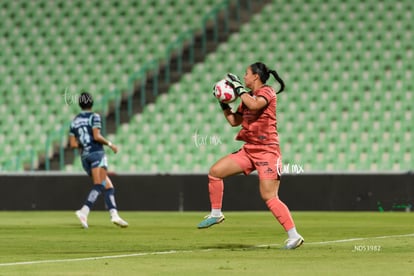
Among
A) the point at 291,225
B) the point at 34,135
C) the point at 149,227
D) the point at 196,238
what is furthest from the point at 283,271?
the point at 34,135

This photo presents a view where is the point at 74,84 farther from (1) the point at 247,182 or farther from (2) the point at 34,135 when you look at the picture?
(1) the point at 247,182

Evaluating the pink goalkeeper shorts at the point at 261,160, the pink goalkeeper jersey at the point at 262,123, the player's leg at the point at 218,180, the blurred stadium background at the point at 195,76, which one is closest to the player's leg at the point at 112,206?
the player's leg at the point at 218,180

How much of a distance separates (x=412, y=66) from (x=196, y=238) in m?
15.6

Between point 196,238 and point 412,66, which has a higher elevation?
point 412,66

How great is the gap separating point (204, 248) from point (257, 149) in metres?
1.19

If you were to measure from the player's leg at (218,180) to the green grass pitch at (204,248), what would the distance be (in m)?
0.30

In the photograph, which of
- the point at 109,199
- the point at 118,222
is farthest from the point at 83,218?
the point at 109,199

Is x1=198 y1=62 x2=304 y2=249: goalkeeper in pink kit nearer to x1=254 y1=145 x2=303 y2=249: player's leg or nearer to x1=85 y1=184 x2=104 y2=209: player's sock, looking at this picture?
x1=254 y1=145 x2=303 y2=249: player's leg

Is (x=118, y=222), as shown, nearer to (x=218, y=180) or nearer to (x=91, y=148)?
(x=91, y=148)

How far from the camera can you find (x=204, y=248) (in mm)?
11633

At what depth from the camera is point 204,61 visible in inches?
1158

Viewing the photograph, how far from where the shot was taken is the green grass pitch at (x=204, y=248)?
9.11 m

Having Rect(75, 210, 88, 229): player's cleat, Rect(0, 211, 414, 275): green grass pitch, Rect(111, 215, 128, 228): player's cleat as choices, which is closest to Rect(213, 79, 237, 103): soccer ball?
Rect(0, 211, 414, 275): green grass pitch

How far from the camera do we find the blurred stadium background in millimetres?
26562
